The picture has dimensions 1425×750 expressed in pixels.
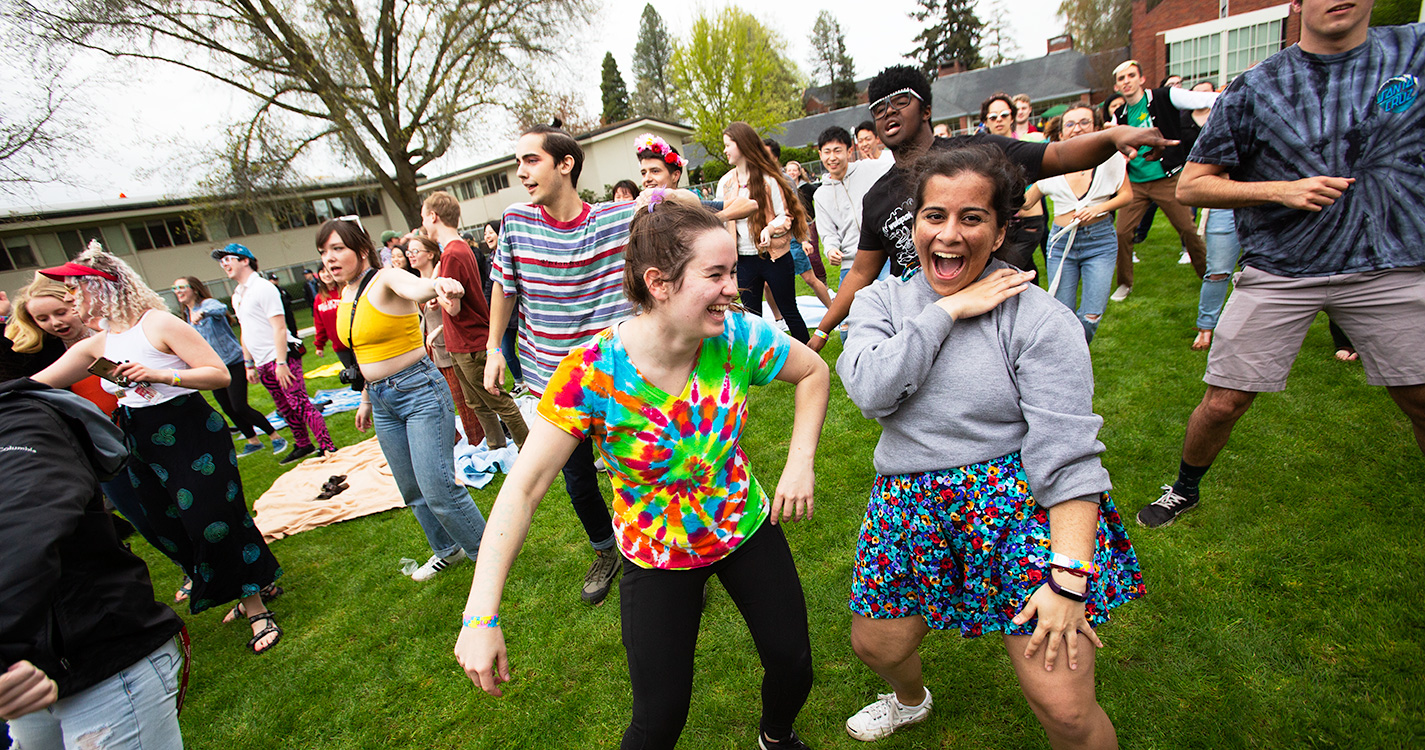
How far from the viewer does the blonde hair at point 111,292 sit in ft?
10.7

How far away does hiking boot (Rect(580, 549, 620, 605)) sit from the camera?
11.6 feet

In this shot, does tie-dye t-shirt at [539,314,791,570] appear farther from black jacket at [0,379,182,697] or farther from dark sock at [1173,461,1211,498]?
dark sock at [1173,461,1211,498]

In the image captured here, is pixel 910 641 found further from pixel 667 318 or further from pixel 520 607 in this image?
pixel 520 607

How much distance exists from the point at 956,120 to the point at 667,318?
151ft

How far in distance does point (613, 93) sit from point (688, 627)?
216ft

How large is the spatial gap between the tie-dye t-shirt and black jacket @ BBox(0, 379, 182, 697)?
1.34 metres

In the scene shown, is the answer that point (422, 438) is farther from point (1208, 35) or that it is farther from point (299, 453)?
point (1208, 35)

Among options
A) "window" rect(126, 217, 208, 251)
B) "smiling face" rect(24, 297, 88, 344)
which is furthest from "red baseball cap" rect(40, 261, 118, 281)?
"window" rect(126, 217, 208, 251)

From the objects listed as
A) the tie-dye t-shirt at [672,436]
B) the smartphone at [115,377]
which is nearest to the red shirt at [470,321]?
the smartphone at [115,377]

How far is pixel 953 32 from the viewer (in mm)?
53188

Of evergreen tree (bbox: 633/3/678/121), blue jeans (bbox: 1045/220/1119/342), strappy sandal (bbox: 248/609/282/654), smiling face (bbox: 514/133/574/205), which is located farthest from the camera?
evergreen tree (bbox: 633/3/678/121)

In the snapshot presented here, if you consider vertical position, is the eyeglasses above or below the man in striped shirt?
above

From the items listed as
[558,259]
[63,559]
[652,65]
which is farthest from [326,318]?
[652,65]

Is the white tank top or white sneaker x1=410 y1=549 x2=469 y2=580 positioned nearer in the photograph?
the white tank top
